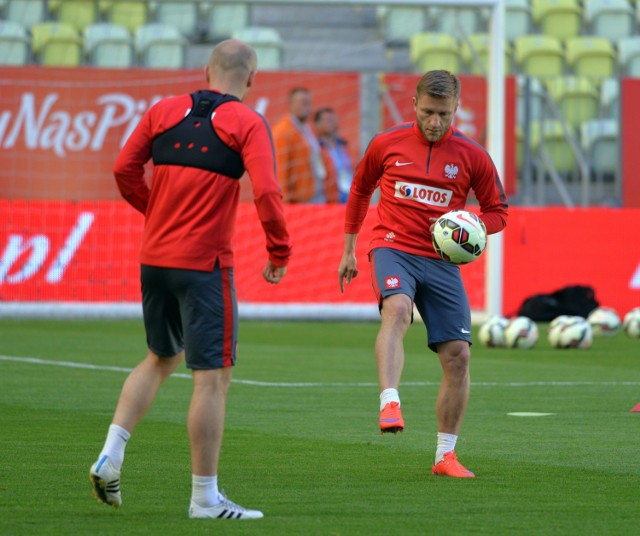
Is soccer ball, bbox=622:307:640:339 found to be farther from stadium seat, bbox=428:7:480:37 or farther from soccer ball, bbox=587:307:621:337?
stadium seat, bbox=428:7:480:37

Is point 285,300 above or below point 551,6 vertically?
below

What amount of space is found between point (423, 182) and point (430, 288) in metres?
0.56

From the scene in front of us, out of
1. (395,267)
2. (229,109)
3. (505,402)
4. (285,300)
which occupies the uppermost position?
(229,109)

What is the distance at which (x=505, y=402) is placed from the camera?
1013cm

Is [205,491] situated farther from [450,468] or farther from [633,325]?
[633,325]

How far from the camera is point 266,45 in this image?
21688 millimetres

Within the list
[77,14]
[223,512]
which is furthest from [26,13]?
[223,512]

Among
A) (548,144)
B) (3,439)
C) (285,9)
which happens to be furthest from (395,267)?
(285,9)

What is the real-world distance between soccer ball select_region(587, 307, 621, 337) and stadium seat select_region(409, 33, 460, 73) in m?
5.97

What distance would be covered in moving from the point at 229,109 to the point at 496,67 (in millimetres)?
13641

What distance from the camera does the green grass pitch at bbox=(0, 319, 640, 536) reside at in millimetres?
5508

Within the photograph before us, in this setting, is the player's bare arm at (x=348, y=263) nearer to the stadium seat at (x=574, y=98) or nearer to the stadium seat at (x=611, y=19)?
the stadium seat at (x=574, y=98)

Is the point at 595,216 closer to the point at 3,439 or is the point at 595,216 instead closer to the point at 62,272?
the point at 62,272

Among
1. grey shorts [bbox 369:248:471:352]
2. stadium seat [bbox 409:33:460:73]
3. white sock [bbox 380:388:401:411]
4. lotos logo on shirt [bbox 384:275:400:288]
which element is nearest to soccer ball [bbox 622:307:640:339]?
stadium seat [bbox 409:33:460:73]
